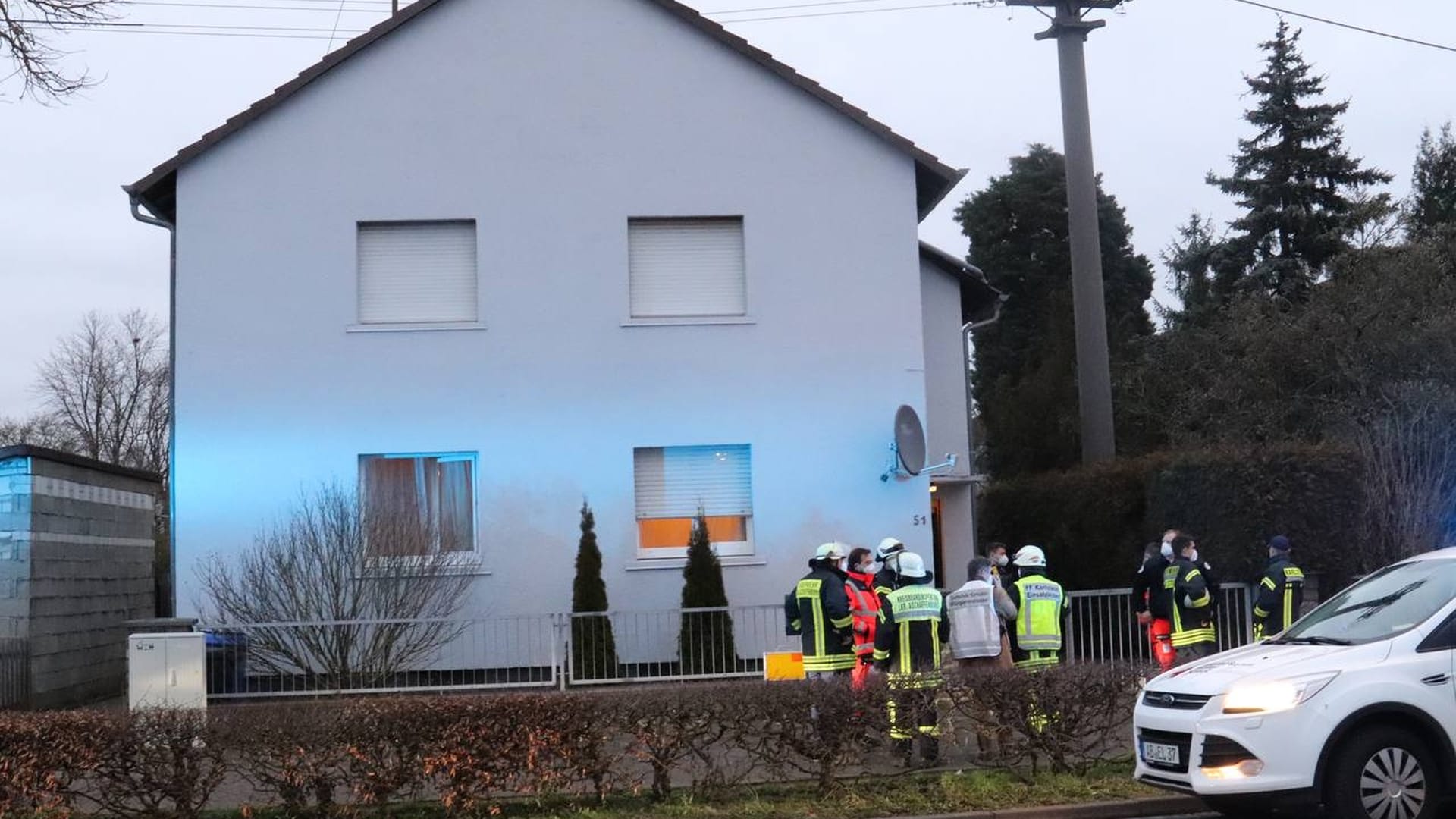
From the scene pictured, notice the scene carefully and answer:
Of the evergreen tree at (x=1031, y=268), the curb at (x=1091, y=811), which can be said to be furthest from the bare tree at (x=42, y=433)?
the curb at (x=1091, y=811)

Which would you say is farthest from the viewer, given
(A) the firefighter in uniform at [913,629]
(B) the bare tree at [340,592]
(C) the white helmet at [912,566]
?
(B) the bare tree at [340,592]

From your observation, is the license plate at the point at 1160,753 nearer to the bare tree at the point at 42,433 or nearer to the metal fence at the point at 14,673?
the metal fence at the point at 14,673

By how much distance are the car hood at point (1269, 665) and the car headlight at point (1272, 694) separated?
45 mm

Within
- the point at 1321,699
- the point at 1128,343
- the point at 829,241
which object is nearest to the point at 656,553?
the point at 829,241

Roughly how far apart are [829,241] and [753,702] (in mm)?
9238

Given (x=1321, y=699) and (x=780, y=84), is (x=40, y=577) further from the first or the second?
(x=1321, y=699)

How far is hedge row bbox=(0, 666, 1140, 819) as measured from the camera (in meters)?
9.95

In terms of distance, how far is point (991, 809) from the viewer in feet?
32.8

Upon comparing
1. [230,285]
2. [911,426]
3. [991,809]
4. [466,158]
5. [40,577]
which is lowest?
[991,809]

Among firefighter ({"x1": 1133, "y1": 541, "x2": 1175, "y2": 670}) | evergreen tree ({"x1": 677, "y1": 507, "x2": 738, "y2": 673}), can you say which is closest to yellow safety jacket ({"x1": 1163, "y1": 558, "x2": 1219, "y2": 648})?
firefighter ({"x1": 1133, "y1": 541, "x2": 1175, "y2": 670})

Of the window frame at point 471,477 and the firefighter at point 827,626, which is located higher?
the window frame at point 471,477

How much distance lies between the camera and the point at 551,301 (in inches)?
715

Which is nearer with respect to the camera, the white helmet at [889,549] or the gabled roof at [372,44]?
the white helmet at [889,549]

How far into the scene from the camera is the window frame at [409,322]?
18.0 m
